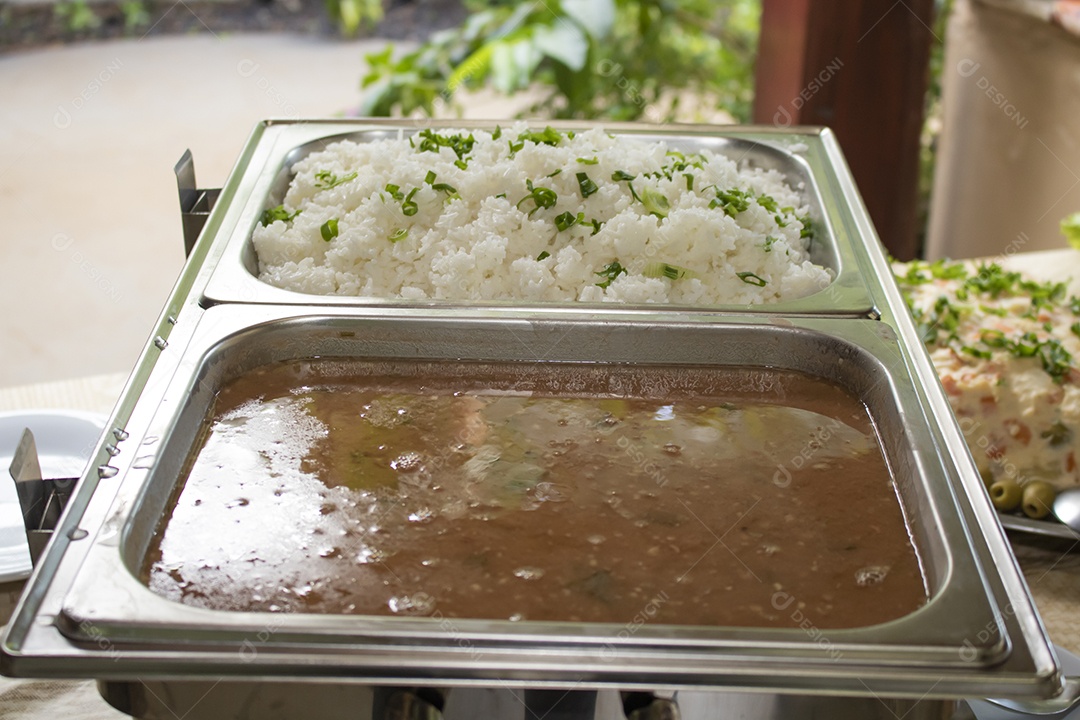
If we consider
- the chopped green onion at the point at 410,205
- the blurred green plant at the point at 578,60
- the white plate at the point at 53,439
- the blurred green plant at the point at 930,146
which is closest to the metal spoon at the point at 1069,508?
the chopped green onion at the point at 410,205

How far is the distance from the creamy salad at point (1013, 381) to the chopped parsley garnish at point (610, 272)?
52 cm

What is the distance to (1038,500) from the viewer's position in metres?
1.65

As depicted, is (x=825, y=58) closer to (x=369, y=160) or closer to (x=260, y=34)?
(x=369, y=160)

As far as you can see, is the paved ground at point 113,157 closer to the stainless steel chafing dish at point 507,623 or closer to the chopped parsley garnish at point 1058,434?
the stainless steel chafing dish at point 507,623

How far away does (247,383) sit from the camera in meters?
1.47

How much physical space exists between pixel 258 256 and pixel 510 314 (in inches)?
18.2

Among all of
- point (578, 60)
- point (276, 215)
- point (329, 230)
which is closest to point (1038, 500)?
point (329, 230)

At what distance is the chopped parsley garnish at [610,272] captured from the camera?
158 cm

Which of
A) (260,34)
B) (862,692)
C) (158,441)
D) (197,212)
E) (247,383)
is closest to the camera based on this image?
(862,692)

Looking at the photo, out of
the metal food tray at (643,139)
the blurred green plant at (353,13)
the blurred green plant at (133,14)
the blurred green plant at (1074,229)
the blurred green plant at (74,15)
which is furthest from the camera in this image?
the blurred green plant at (133,14)

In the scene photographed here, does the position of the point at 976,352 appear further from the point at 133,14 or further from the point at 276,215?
the point at 133,14

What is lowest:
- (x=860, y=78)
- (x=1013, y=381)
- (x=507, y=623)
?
(x=1013, y=381)

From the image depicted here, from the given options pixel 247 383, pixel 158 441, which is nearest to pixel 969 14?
pixel 247 383

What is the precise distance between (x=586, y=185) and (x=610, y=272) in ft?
0.56
